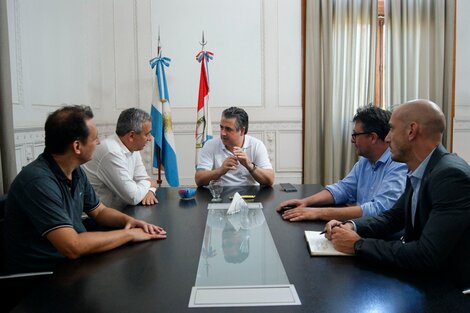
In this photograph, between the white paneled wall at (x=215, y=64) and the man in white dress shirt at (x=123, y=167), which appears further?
the white paneled wall at (x=215, y=64)

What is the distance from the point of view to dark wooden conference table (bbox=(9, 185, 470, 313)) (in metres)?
0.98

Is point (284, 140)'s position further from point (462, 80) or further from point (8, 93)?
point (8, 93)

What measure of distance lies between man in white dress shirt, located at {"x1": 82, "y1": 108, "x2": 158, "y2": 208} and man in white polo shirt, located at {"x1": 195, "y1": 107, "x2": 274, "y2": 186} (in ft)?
1.59

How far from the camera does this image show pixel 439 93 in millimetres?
4750

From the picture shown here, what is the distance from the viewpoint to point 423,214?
1.35 metres

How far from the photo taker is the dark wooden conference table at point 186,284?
3.21 feet

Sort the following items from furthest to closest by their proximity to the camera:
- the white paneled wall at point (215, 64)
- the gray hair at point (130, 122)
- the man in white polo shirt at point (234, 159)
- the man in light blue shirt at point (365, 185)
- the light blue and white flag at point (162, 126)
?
1. the white paneled wall at point (215, 64)
2. the light blue and white flag at point (162, 126)
3. the man in white polo shirt at point (234, 159)
4. the gray hair at point (130, 122)
5. the man in light blue shirt at point (365, 185)

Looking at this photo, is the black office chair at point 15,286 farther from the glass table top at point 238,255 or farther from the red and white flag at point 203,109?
the red and white flag at point 203,109

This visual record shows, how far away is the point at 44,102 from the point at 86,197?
1.58 metres

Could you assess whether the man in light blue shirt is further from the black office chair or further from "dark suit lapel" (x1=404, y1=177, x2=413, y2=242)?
the black office chair

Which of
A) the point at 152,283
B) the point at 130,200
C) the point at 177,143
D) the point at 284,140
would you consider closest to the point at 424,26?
the point at 284,140

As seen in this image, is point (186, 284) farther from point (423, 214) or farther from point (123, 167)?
point (123, 167)

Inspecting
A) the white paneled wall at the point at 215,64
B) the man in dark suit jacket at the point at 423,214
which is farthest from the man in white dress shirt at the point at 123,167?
the white paneled wall at the point at 215,64

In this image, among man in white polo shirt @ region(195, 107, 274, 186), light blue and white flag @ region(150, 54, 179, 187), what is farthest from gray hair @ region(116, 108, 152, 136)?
light blue and white flag @ region(150, 54, 179, 187)
